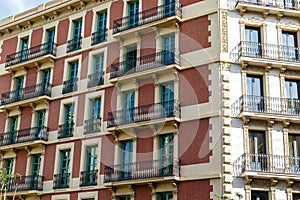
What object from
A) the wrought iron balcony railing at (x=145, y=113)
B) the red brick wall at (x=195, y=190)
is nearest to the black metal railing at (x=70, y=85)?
the wrought iron balcony railing at (x=145, y=113)

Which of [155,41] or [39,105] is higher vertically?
[155,41]

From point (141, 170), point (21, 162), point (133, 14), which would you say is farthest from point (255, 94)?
point (21, 162)

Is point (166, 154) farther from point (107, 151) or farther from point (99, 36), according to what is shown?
point (99, 36)

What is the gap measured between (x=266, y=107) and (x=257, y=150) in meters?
2.16

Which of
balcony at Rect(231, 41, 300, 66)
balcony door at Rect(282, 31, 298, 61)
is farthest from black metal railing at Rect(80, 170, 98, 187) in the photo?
balcony door at Rect(282, 31, 298, 61)

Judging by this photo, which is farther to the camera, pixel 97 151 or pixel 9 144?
pixel 9 144

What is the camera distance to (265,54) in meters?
24.0

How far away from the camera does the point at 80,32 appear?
98.1 ft

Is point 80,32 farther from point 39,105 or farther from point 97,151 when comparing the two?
point 97,151

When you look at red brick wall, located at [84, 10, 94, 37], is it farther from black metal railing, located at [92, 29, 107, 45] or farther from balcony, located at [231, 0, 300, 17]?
balcony, located at [231, 0, 300, 17]

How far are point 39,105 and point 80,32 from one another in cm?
524

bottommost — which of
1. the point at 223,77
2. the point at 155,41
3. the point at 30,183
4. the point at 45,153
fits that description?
the point at 30,183

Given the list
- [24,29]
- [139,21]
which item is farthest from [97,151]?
[24,29]

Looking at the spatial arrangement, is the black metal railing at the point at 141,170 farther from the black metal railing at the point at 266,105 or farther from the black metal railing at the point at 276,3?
the black metal railing at the point at 276,3
